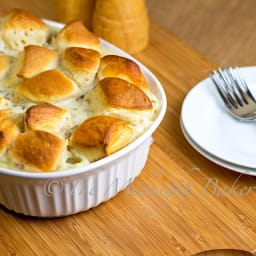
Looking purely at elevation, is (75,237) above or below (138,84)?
below

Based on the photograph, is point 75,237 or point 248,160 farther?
point 248,160

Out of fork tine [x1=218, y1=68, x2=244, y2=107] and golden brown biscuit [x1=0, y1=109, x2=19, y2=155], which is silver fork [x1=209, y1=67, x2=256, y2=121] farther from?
golden brown biscuit [x1=0, y1=109, x2=19, y2=155]

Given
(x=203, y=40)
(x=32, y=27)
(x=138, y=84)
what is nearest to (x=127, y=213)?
(x=138, y=84)

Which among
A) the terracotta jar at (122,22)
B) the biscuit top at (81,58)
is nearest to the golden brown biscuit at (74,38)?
the biscuit top at (81,58)

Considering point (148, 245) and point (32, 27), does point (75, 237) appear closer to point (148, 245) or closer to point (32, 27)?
point (148, 245)

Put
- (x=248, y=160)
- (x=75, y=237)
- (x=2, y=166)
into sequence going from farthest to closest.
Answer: (x=248, y=160), (x=75, y=237), (x=2, y=166)

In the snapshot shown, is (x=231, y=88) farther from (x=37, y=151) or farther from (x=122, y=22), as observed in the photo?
(x=37, y=151)

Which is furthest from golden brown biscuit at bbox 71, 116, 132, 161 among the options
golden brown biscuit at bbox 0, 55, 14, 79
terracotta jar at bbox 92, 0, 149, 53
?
terracotta jar at bbox 92, 0, 149, 53

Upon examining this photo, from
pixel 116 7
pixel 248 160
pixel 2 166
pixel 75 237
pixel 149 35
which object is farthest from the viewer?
pixel 149 35
